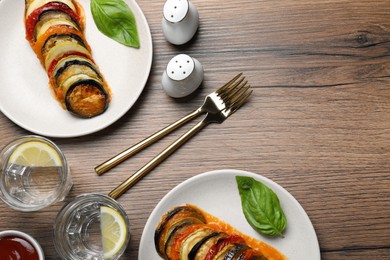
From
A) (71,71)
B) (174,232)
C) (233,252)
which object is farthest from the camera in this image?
(71,71)

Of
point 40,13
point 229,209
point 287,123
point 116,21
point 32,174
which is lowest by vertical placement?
point 229,209

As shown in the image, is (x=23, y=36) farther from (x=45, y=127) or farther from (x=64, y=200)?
(x=64, y=200)

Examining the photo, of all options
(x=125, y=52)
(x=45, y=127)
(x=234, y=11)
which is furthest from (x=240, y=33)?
(x=45, y=127)

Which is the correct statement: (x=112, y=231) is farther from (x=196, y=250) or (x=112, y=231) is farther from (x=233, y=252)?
(x=233, y=252)

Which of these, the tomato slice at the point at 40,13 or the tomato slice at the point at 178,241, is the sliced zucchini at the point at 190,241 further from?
the tomato slice at the point at 40,13

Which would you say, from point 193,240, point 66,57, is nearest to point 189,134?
point 193,240

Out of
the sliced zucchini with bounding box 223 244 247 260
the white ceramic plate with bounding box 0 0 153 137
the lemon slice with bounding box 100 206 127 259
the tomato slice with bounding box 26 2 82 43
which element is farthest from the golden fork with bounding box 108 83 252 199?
the tomato slice with bounding box 26 2 82 43
